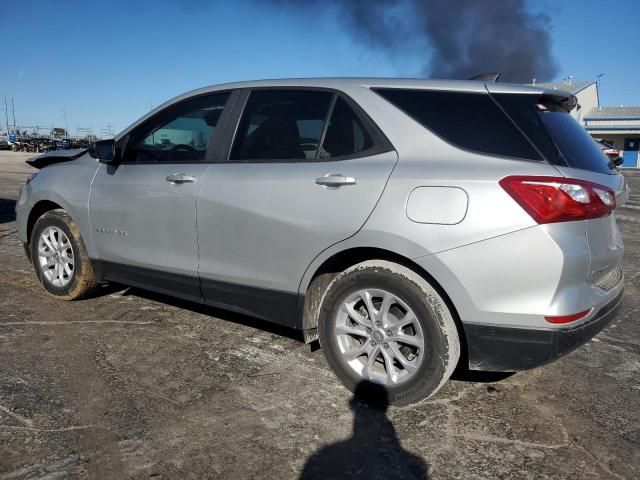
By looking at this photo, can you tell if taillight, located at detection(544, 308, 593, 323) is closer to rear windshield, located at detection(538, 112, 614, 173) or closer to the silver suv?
the silver suv

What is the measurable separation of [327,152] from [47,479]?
82.3 inches

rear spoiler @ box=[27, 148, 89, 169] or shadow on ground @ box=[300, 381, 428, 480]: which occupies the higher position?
rear spoiler @ box=[27, 148, 89, 169]

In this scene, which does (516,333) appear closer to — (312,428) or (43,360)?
(312,428)

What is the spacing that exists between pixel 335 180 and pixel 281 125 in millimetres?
689

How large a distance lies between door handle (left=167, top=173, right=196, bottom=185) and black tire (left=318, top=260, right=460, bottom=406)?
1246 mm

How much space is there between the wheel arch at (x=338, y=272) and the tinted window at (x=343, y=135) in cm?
57

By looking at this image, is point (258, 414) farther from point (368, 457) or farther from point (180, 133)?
point (180, 133)

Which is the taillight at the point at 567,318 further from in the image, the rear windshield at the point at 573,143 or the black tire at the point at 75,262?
the black tire at the point at 75,262

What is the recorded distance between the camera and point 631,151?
46.6 meters

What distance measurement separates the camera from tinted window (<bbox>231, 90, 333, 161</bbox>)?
126 inches

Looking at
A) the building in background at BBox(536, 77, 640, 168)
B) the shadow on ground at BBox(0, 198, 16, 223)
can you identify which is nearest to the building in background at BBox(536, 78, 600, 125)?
the building in background at BBox(536, 77, 640, 168)

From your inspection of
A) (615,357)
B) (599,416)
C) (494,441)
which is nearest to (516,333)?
(494,441)

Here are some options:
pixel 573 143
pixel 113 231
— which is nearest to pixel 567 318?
pixel 573 143

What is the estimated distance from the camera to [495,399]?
3047 mm
